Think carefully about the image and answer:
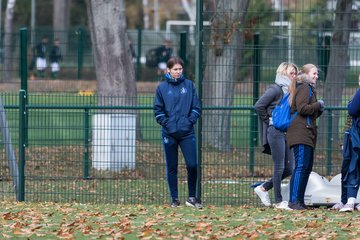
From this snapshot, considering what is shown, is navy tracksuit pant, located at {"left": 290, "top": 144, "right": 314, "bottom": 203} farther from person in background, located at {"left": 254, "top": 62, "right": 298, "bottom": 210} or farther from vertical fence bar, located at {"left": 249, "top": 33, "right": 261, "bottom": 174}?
vertical fence bar, located at {"left": 249, "top": 33, "right": 261, "bottom": 174}

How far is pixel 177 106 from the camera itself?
14.3 meters

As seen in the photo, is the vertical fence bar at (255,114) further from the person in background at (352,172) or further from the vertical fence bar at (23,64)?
the vertical fence bar at (23,64)

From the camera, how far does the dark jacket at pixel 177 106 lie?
14.3 meters

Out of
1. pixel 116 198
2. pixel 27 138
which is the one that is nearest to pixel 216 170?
pixel 116 198

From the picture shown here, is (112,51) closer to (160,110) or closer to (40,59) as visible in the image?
(40,59)

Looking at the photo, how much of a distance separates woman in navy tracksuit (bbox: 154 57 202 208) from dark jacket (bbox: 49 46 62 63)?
1001 cm

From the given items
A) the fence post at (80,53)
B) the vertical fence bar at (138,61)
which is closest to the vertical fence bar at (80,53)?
the fence post at (80,53)

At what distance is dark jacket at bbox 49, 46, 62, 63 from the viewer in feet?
81.2

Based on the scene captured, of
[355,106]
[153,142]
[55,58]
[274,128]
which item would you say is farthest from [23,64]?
[355,106]

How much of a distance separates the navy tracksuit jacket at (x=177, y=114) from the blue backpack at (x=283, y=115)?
93 cm

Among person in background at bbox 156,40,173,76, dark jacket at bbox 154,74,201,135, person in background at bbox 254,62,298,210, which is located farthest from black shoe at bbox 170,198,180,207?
person in background at bbox 156,40,173,76

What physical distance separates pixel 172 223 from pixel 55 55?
1221 cm

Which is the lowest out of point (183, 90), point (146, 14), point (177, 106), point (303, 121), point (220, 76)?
point (303, 121)

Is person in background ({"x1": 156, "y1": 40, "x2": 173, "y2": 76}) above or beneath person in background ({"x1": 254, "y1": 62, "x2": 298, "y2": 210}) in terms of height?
above
